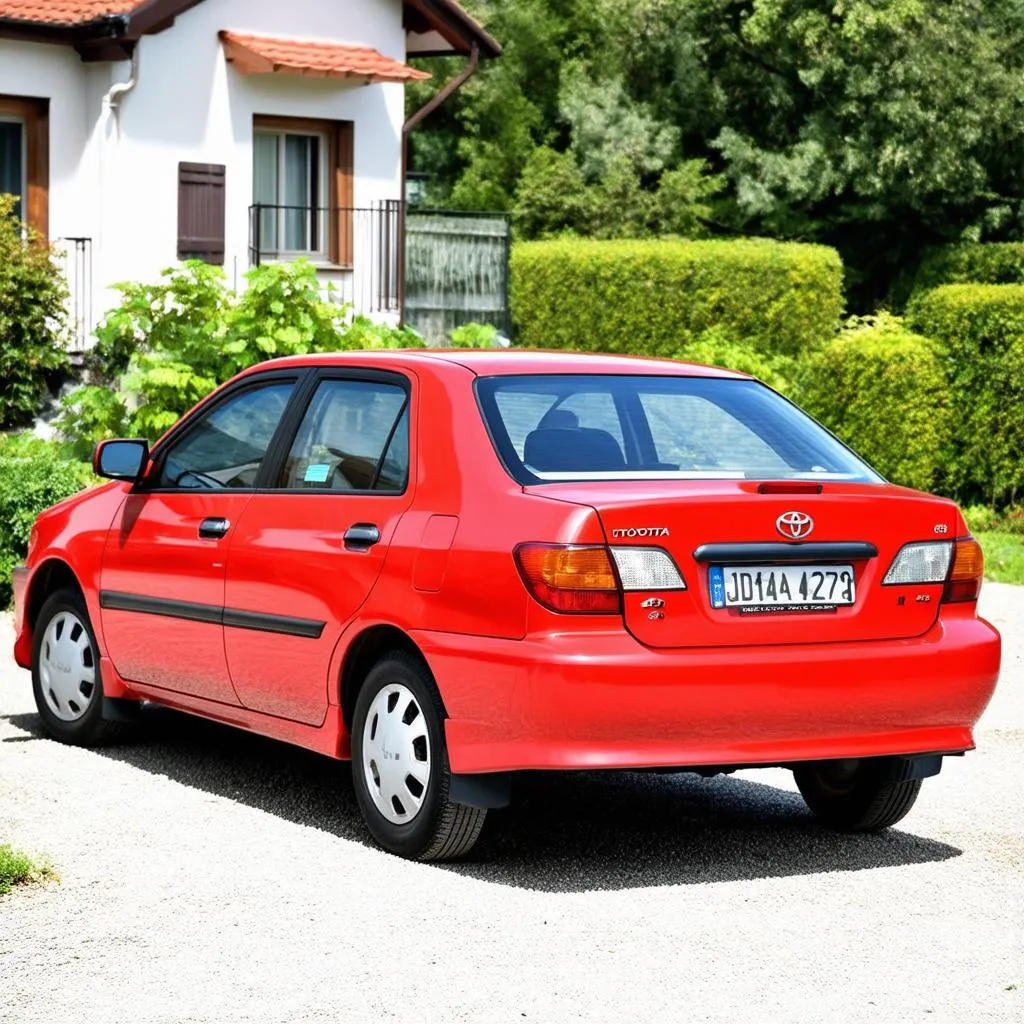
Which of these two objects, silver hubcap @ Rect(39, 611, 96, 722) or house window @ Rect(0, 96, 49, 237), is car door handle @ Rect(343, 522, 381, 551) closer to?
silver hubcap @ Rect(39, 611, 96, 722)

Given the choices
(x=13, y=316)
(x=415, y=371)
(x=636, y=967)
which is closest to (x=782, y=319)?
(x=13, y=316)

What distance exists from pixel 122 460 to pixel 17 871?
94.0 inches

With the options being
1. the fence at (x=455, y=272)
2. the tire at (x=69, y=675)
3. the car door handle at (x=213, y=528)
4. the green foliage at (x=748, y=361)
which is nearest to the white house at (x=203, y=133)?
the fence at (x=455, y=272)

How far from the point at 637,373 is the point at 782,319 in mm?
20111

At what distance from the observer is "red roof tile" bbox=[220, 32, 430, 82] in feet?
78.1

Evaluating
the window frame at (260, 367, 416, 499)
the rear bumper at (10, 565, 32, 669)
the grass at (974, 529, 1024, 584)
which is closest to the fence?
the grass at (974, 529, 1024, 584)

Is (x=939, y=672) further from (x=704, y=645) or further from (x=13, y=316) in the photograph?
(x=13, y=316)

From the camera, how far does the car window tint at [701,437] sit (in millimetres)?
7176

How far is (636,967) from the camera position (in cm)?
564

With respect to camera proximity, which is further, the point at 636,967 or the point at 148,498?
the point at 148,498

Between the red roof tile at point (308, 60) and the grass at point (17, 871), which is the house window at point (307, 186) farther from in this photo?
the grass at point (17, 871)

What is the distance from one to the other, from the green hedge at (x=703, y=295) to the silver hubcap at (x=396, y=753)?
2001 cm

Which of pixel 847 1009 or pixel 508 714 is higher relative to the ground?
pixel 508 714

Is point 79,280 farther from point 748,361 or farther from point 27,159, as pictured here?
point 748,361
